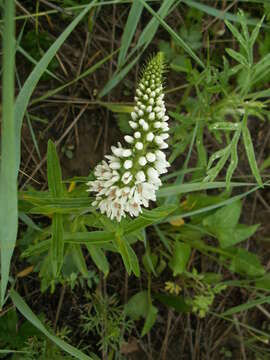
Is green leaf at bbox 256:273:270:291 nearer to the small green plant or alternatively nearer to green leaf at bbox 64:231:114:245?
the small green plant

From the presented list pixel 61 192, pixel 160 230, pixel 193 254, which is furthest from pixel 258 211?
pixel 61 192

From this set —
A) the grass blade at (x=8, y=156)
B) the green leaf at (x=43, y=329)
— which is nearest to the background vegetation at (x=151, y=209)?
the green leaf at (x=43, y=329)

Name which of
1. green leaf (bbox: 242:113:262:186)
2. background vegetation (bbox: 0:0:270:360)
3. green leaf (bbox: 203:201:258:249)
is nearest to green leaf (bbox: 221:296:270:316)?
background vegetation (bbox: 0:0:270:360)

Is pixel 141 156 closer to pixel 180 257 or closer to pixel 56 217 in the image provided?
pixel 56 217

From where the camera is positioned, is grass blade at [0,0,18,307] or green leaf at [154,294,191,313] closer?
grass blade at [0,0,18,307]

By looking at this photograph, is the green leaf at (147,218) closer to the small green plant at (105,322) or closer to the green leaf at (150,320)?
the small green plant at (105,322)

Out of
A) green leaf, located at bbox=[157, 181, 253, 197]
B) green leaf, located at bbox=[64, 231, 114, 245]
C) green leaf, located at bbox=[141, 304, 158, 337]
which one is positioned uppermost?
green leaf, located at bbox=[157, 181, 253, 197]
